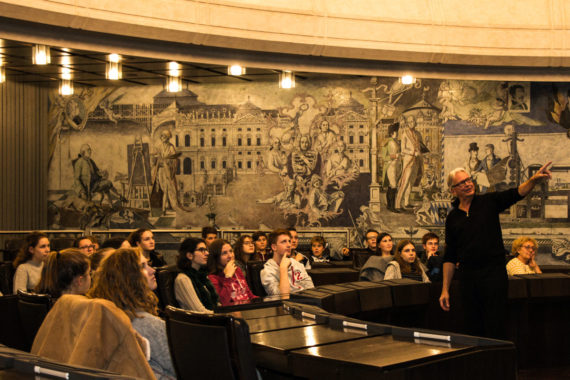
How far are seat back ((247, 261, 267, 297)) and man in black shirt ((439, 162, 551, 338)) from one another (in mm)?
2574

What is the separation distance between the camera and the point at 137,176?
1741 cm

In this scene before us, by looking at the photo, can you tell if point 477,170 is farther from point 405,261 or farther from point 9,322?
point 9,322

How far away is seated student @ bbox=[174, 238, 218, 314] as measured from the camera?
639 centimetres

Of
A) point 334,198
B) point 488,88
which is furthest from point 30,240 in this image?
point 488,88

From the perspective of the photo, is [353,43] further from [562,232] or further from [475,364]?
[475,364]

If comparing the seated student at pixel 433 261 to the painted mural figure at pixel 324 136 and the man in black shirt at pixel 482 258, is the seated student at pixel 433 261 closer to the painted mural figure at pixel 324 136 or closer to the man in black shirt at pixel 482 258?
the man in black shirt at pixel 482 258

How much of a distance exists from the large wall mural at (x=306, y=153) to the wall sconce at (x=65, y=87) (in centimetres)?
111

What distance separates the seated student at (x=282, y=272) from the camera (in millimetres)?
7703

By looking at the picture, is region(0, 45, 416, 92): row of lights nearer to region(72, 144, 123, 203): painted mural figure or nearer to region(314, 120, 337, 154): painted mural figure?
region(72, 144, 123, 203): painted mural figure

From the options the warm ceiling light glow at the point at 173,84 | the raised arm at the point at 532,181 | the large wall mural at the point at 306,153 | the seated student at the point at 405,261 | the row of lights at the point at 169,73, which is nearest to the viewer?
the raised arm at the point at 532,181

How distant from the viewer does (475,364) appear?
3123 mm

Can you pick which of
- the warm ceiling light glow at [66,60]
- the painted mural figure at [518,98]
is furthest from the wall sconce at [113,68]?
the painted mural figure at [518,98]

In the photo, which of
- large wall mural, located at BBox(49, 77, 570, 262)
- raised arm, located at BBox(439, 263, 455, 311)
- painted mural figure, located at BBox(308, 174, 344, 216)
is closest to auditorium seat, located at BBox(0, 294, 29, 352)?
raised arm, located at BBox(439, 263, 455, 311)

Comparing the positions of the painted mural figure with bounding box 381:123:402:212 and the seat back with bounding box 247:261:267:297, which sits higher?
→ the painted mural figure with bounding box 381:123:402:212
